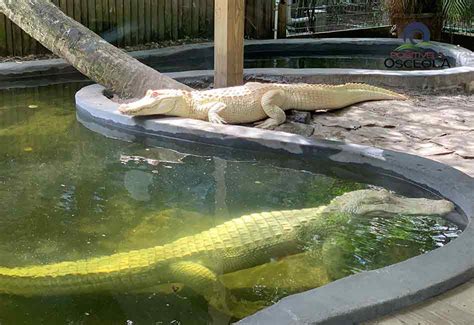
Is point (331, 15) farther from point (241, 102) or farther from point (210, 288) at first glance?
point (210, 288)

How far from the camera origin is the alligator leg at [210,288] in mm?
2072

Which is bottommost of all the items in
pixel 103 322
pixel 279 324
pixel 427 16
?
pixel 103 322

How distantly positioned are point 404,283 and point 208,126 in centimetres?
239

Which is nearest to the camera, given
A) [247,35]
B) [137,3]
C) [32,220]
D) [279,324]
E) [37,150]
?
[279,324]

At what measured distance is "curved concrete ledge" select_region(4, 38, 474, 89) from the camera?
232 inches

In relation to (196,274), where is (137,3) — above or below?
above

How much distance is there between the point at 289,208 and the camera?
297cm

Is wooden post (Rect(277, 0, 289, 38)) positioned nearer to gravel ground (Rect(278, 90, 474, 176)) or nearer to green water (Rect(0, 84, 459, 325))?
gravel ground (Rect(278, 90, 474, 176))

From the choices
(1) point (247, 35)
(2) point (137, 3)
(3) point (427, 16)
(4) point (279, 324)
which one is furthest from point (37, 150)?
(3) point (427, 16)

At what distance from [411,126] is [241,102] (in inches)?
50.8

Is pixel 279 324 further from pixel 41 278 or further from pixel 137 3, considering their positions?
pixel 137 3

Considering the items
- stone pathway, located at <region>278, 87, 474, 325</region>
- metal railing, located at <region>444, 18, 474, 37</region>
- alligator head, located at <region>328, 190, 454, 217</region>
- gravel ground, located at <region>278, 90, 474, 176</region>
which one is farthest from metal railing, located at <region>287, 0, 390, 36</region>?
alligator head, located at <region>328, 190, 454, 217</region>

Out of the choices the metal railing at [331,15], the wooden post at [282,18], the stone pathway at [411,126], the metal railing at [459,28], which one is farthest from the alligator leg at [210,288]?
the metal railing at [459,28]

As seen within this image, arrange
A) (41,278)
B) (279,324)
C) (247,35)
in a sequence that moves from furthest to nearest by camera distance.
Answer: (247,35), (41,278), (279,324)
